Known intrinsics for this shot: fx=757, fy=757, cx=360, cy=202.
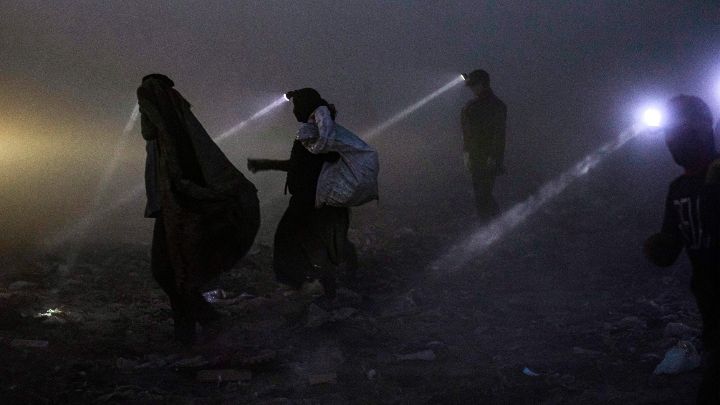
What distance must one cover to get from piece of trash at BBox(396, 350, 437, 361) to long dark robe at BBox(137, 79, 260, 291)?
4.45 feet

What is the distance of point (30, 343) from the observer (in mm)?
4914

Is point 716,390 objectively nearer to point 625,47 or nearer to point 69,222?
point 69,222

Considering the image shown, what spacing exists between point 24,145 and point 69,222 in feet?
30.6

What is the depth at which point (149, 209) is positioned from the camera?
191 inches

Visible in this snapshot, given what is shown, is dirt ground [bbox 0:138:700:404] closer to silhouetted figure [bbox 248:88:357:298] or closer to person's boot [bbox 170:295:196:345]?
person's boot [bbox 170:295:196:345]

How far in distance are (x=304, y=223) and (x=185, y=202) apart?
Result: 1.20m

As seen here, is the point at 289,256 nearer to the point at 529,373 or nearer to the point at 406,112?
the point at 529,373

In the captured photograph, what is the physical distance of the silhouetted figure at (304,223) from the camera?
18.8ft

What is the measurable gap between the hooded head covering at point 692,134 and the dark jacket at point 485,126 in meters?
5.46

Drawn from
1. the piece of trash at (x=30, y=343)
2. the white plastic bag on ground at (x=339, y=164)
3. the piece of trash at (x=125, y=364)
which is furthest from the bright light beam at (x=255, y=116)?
the piece of trash at (x=125, y=364)

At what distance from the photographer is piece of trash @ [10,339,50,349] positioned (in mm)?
4875

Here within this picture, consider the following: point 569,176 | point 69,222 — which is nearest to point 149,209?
point 69,222

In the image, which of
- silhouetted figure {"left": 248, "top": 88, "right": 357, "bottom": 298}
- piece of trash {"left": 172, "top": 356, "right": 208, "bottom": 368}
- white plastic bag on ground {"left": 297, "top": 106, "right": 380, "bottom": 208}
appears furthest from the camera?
silhouetted figure {"left": 248, "top": 88, "right": 357, "bottom": 298}

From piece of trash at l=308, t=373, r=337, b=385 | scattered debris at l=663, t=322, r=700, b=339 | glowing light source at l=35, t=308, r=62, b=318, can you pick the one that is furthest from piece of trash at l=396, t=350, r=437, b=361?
glowing light source at l=35, t=308, r=62, b=318
